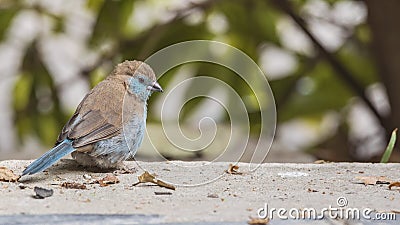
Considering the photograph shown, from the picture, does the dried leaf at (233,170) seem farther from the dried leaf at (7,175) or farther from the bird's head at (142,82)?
the dried leaf at (7,175)

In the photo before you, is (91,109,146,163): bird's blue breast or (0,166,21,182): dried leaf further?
(91,109,146,163): bird's blue breast

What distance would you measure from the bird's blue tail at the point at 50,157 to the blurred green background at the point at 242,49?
128 centimetres

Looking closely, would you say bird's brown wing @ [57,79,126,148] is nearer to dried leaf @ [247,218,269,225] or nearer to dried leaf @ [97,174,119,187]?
dried leaf @ [97,174,119,187]

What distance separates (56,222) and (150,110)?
2.30 metres

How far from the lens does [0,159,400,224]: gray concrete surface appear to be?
1633 mm

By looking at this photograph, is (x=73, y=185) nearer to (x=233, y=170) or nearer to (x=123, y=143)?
(x=123, y=143)

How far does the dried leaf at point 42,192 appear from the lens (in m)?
1.81

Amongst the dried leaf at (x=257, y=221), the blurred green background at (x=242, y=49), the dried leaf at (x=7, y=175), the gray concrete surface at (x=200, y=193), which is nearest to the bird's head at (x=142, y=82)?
the gray concrete surface at (x=200, y=193)

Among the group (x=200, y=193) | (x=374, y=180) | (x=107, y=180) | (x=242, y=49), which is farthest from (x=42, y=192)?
(x=242, y=49)

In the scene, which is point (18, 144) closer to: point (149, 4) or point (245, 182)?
point (149, 4)
